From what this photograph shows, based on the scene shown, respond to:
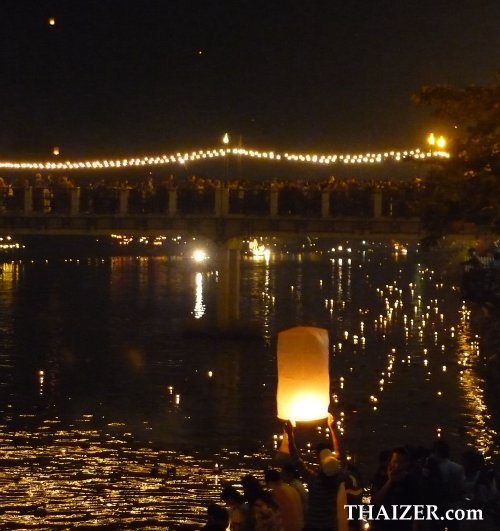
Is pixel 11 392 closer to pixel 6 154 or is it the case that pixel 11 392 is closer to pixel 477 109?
pixel 477 109

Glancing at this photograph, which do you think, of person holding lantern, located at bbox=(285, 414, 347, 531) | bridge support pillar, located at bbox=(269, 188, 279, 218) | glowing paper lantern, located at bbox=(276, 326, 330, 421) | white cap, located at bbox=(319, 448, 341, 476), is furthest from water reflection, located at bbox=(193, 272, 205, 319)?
white cap, located at bbox=(319, 448, 341, 476)

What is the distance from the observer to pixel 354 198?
49594 millimetres

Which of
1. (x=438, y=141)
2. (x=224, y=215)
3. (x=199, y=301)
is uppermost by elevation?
(x=224, y=215)

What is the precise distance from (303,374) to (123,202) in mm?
36279

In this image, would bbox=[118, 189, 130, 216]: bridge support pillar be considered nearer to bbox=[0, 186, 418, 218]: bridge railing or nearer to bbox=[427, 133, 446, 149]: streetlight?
bbox=[0, 186, 418, 218]: bridge railing

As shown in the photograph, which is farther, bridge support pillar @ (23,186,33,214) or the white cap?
bridge support pillar @ (23,186,33,214)

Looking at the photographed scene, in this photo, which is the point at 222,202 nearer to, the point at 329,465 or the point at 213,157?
the point at 213,157

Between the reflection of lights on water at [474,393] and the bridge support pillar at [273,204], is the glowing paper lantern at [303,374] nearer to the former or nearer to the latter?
the reflection of lights on water at [474,393]

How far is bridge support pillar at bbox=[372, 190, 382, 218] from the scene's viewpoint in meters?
49.1

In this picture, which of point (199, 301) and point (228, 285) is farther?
point (199, 301)

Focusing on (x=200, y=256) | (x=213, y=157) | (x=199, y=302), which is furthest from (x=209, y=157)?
(x=200, y=256)

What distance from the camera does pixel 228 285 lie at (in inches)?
1935

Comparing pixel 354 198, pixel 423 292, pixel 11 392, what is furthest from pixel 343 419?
pixel 423 292

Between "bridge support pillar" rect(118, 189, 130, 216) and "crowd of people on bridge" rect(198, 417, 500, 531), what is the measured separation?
1433 inches
